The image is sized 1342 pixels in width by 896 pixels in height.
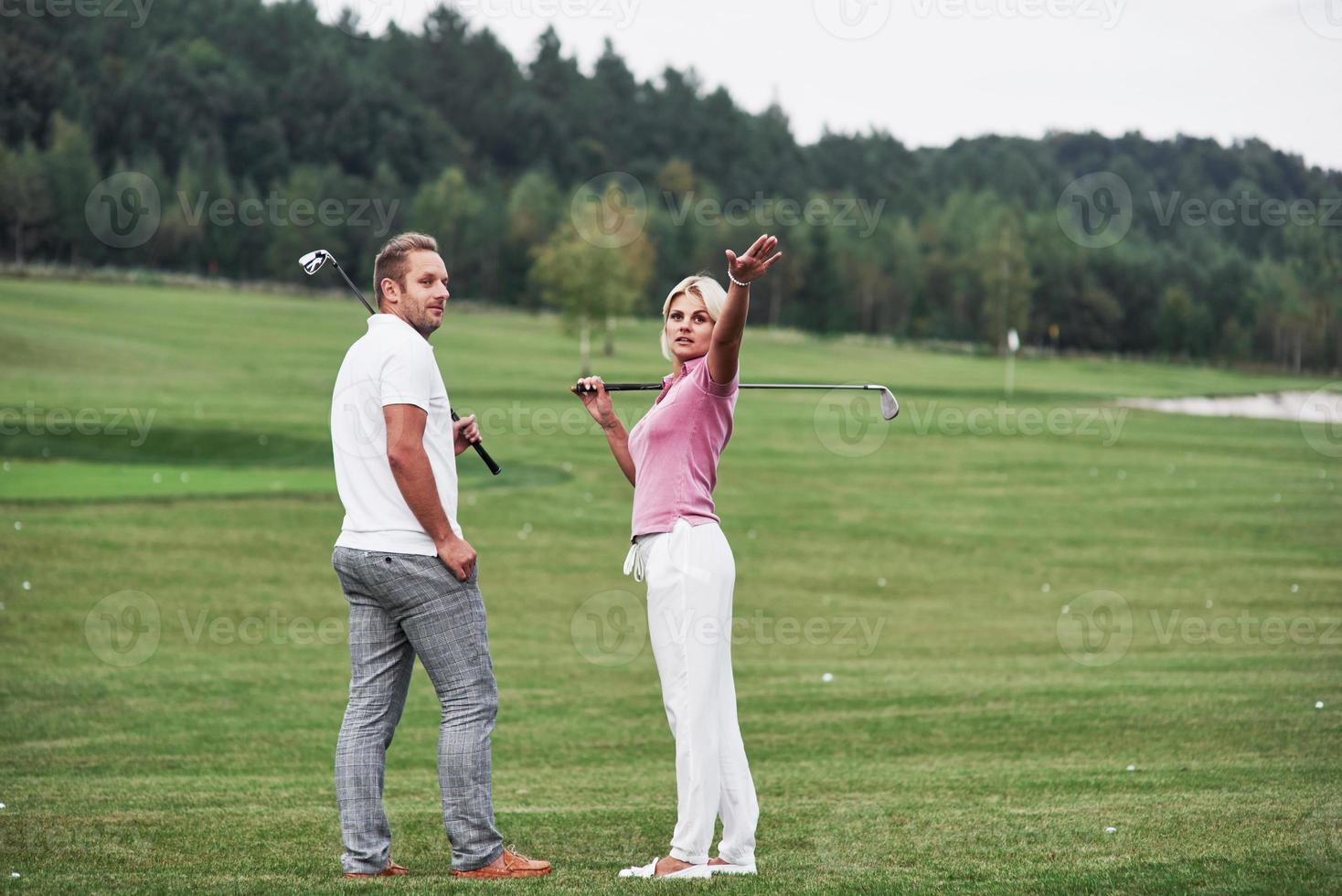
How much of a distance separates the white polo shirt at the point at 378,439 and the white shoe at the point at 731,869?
5.07ft

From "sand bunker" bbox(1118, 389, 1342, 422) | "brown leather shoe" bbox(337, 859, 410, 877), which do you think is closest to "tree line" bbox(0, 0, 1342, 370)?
"sand bunker" bbox(1118, 389, 1342, 422)

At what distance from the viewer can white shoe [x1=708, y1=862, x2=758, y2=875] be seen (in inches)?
200

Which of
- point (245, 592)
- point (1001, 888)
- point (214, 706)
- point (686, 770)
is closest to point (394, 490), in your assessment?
point (686, 770)

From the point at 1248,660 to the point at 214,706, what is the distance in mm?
8746

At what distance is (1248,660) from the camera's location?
12.4 meters

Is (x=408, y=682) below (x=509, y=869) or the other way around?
the other way around

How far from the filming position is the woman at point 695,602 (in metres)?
5.09

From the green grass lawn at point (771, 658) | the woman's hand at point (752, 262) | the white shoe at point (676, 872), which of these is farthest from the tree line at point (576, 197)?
the white shoe at point (676, 872)

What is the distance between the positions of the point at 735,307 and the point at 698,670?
1343 mm

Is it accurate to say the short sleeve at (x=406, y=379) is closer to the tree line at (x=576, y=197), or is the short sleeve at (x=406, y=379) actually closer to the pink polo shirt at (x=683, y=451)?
the pink polo shirt at (x=683, y=451)

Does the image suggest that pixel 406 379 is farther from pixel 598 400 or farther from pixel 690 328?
pixel 690 328

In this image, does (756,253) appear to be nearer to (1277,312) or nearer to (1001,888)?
(1001,888)

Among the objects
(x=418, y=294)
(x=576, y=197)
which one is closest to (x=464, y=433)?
(x=418, y=294)

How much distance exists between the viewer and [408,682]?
5043 millimetres
